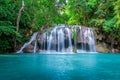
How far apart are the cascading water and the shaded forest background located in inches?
49.7

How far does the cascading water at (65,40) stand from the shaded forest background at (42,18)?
4.14 ft

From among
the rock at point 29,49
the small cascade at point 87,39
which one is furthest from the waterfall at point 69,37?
the rock at point 29,49

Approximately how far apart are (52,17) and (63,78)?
2770 cm

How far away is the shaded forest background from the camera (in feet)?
80.3

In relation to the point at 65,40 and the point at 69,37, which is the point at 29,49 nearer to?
the point at 65,40

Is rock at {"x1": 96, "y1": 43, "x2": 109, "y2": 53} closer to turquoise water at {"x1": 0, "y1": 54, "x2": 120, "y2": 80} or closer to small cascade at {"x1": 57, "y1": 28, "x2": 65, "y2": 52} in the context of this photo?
small cascade at {"x1": 57, "y1": 28, "x2": 65, "y2": 52}

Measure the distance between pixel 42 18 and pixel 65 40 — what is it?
581 centimetres

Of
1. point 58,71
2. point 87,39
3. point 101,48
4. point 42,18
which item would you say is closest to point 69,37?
point 87,39

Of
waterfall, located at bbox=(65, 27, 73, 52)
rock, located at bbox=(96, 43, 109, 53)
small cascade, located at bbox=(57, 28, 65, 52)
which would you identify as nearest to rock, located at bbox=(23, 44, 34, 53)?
small cascade, located at bbox=(57, 28, 65, 52)

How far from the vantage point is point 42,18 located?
31.9 m

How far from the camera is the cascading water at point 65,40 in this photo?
26.6 metres

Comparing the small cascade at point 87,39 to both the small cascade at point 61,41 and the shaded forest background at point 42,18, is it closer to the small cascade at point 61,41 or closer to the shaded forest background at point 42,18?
the shaded forest background at point 42,18

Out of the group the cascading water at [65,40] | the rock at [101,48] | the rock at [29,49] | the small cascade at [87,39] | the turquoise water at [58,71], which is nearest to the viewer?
the turquoise water at [58,71]

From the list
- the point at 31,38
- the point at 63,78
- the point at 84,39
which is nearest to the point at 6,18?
the point at 31,38
